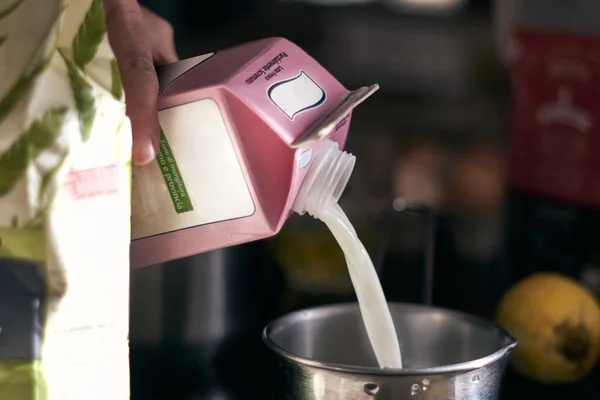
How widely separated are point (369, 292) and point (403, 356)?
4.8 inches

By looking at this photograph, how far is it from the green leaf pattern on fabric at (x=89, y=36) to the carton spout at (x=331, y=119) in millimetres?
123

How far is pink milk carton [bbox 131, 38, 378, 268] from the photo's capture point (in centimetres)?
50

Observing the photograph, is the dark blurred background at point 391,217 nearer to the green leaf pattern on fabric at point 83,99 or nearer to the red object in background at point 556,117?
the red object in background at point 556,117

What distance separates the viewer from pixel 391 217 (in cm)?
76

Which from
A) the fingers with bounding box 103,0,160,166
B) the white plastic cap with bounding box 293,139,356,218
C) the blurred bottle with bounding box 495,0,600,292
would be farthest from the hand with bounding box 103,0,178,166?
the blurred bottle with bounding box 495,0,600,292

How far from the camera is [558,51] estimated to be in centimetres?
102

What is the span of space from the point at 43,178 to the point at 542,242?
0.74 meters

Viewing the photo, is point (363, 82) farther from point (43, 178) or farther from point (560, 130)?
point (43, 178)

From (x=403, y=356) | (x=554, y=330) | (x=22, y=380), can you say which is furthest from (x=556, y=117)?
(x=22, y=380)

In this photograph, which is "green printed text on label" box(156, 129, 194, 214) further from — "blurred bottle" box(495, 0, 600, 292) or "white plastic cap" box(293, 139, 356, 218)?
"blurred bottle" box(495, 0, 600, 292)

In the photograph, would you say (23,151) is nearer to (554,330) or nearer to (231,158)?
(231,158)

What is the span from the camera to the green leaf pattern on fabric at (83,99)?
423 millimetres

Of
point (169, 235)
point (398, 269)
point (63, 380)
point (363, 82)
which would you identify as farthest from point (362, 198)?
point (63, 380)

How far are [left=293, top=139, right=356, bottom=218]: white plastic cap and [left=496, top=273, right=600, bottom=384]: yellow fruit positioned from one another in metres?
0.32
